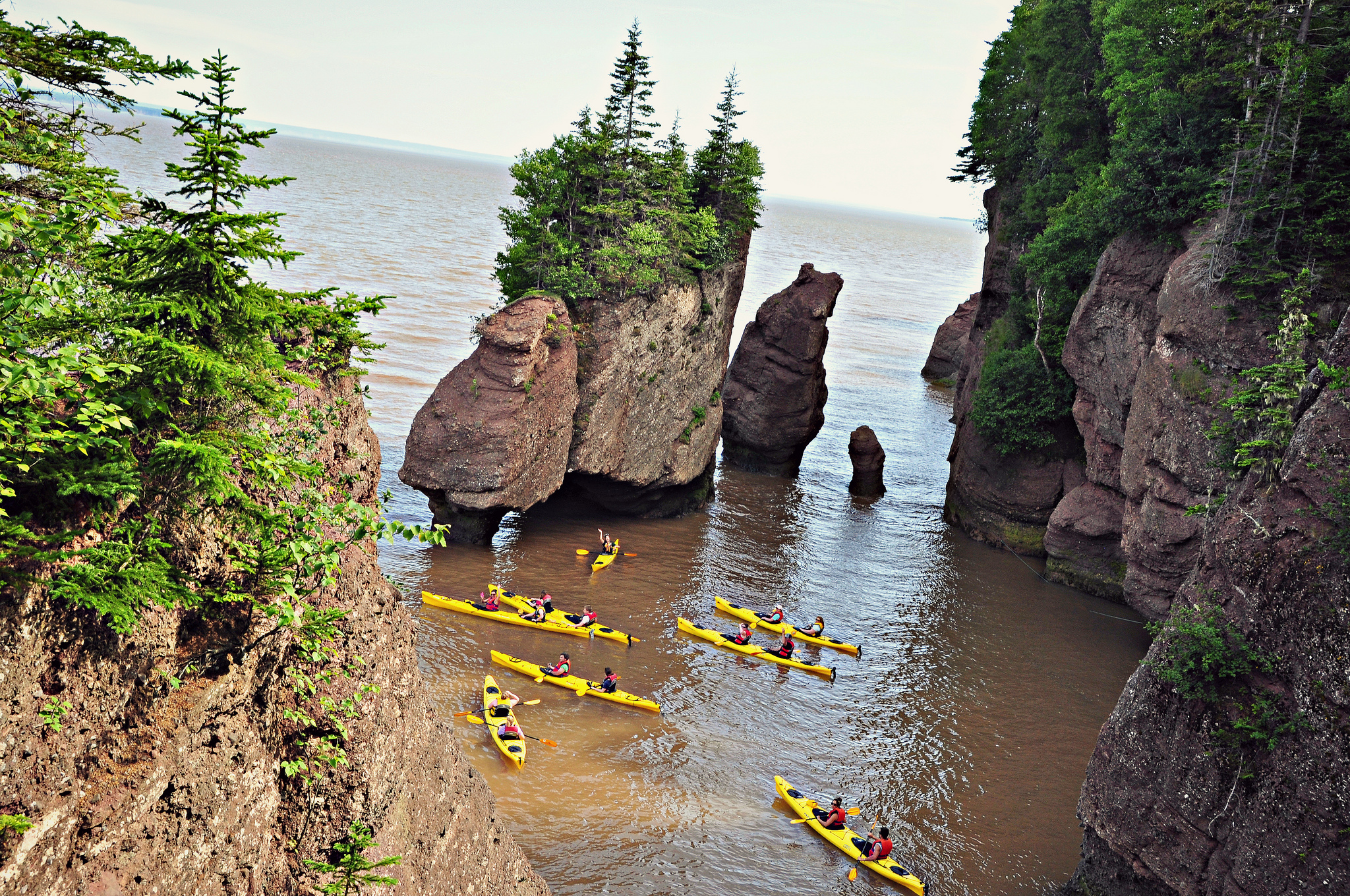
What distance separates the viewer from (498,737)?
18781 mm

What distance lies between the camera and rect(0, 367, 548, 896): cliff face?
600 centimetres

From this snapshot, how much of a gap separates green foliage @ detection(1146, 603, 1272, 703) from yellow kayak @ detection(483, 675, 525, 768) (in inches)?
489

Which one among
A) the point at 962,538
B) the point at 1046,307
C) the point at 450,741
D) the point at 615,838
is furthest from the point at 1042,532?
the point at 450,741

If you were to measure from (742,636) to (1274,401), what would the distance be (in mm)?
14402

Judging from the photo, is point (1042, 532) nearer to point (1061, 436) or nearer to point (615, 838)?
point (1061, 436)

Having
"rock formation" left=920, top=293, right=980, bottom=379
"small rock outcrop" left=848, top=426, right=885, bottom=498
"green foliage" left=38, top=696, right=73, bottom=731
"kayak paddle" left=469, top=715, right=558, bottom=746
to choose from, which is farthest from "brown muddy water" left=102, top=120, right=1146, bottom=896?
"rock formation" left=920, top=293, right=980, bottom=379

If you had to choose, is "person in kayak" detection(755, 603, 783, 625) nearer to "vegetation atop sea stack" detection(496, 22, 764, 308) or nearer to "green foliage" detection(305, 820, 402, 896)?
"vegetation atop sea stack" detection(496, 22, 764, 308)

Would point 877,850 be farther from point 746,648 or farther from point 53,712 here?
point 53,712

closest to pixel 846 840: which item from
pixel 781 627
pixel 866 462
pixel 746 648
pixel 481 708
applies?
pixel 746 648

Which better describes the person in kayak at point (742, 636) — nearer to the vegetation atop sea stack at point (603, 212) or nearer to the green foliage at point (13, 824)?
the vegetation atop sea stack at point (603, 212)

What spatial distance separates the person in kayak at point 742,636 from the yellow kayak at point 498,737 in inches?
292

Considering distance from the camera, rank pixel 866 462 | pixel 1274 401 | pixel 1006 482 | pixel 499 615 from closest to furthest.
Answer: pixel 1274 401 → pixel 499 615 → pixel 1006 482 → pixel 866 462

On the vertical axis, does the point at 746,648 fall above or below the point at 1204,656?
below

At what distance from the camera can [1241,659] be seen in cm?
1353
